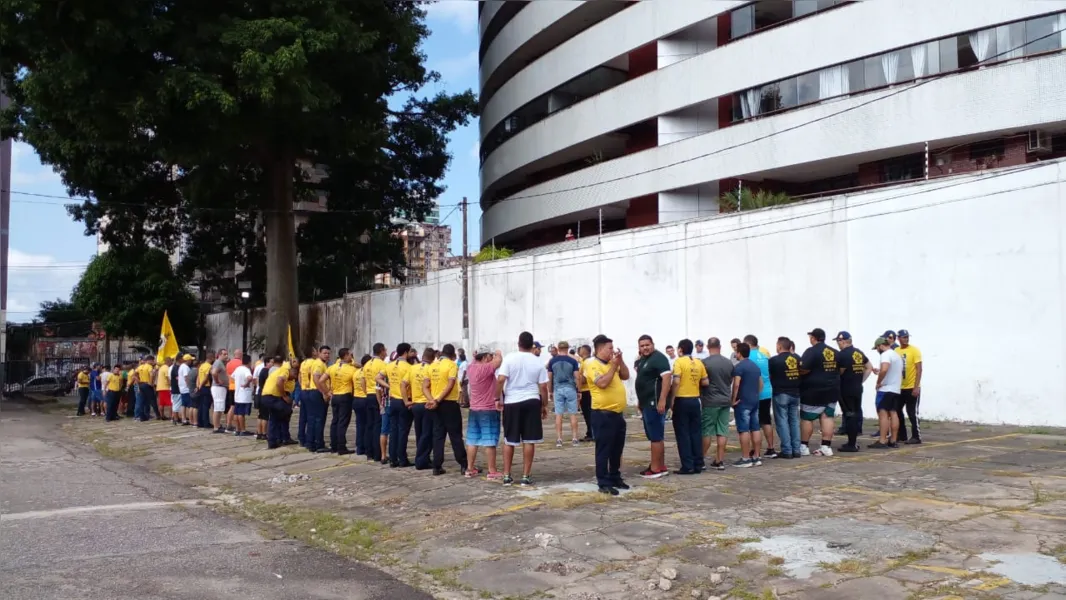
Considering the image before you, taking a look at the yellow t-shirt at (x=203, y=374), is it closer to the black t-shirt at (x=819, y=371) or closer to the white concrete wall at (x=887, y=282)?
the white concrete wall at (x=887, y=282)

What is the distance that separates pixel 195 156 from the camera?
26.1 m

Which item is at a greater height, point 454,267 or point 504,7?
point 504,7

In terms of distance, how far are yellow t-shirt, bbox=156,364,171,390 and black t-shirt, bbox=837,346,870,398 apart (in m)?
16.9

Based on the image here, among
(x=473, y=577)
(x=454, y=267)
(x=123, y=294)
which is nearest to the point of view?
(x=473, y=577)

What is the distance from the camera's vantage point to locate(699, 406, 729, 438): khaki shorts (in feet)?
39.3

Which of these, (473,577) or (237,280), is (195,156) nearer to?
(237,280)

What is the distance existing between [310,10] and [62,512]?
17.8m

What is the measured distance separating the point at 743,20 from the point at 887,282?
505 inches

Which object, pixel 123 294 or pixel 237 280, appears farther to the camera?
pixel 237 280

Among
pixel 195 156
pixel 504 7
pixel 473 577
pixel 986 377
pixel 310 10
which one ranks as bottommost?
pixel 473 577

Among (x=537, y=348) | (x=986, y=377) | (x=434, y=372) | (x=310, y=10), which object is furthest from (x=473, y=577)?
(x=310, y=10)

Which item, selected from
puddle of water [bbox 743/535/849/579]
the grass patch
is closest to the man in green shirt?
puddle of water [bbox 743/535/849/579]

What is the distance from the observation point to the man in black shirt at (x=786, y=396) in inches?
495

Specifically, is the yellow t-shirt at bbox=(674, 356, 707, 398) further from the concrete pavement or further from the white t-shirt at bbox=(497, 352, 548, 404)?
the concrete pavement
